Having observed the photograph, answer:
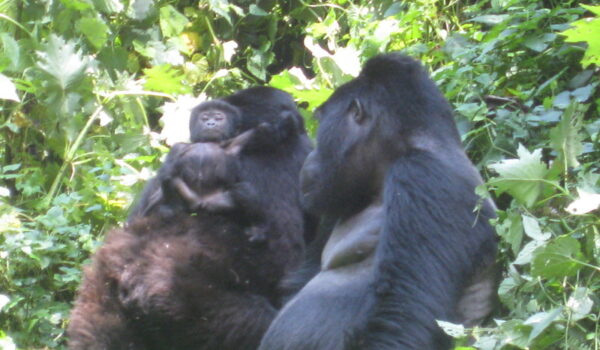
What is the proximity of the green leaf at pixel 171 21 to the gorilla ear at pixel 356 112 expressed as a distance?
98.9 inches

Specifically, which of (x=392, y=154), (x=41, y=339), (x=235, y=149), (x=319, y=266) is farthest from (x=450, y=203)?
(x=41, y=339)

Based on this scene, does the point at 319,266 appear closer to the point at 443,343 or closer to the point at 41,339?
the point at 443,343

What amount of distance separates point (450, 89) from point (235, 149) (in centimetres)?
86

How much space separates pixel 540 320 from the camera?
271 cm

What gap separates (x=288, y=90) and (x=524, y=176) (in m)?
1.89

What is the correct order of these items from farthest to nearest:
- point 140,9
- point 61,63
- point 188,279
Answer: point 140,9 → point 61,63 → point 188,279

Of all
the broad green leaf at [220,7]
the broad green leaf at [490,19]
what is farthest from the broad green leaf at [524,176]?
the broad green leaf at [220,7]

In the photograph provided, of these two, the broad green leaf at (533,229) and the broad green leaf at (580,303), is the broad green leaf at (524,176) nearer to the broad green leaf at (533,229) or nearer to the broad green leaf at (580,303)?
the broad green leaf at (533,229)

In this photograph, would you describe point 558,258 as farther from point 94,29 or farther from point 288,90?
point 94,29

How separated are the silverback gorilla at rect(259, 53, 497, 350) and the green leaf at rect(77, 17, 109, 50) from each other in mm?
2086

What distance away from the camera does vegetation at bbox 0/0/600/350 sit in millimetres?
2938

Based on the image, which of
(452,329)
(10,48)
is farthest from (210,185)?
(452,329)

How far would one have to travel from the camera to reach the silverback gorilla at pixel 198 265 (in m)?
3.63

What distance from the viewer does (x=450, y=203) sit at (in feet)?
9.39
